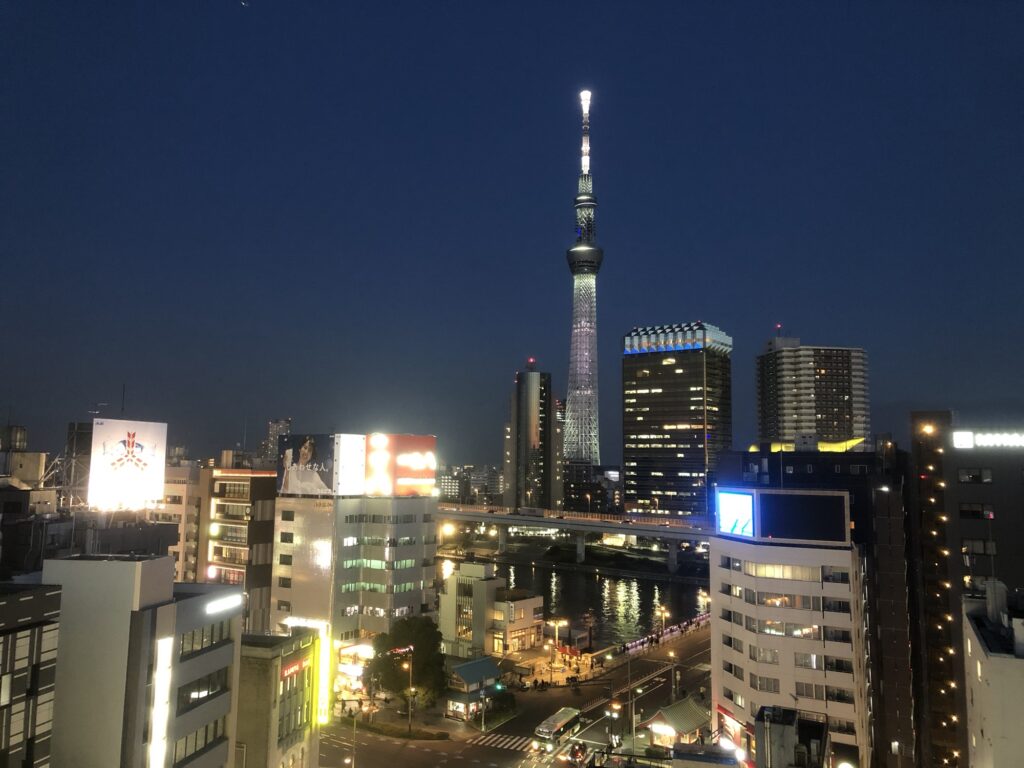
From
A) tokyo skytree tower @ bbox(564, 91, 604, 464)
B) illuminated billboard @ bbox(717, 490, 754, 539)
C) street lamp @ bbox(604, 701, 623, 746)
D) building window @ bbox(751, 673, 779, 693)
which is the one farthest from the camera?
tokyo skytree tower @ bbox(564, 91, 604, 464)

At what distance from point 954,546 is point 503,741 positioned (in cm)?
2123

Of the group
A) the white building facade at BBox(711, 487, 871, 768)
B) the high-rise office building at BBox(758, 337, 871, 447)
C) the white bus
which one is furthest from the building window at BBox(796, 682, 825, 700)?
the high-rise office building at BBox(758, 337, 871, 447)

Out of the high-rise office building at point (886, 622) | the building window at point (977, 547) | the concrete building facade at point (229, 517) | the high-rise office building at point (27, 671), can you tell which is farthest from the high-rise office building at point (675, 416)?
the high-rise office building at point (27, 671)

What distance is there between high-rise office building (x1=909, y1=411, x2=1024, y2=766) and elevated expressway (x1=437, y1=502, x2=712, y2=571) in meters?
41.8

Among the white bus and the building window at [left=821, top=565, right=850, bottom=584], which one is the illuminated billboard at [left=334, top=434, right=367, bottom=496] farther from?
the building window at [left=821, top=565, right=850, bottom=584]

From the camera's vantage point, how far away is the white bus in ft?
87.3

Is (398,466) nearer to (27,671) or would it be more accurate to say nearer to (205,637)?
(205,637)

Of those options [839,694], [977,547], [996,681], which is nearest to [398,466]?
[839,694]

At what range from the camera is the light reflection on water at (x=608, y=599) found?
55.5 m

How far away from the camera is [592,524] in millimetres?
91312

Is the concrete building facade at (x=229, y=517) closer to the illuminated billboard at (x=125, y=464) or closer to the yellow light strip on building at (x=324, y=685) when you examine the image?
the yellow light strip on building at (x=324, y=685)

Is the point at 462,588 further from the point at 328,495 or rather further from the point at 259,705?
the point at 259,705

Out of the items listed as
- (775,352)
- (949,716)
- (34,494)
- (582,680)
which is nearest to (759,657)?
(582,680)

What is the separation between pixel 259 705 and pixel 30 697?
8.09 meters
